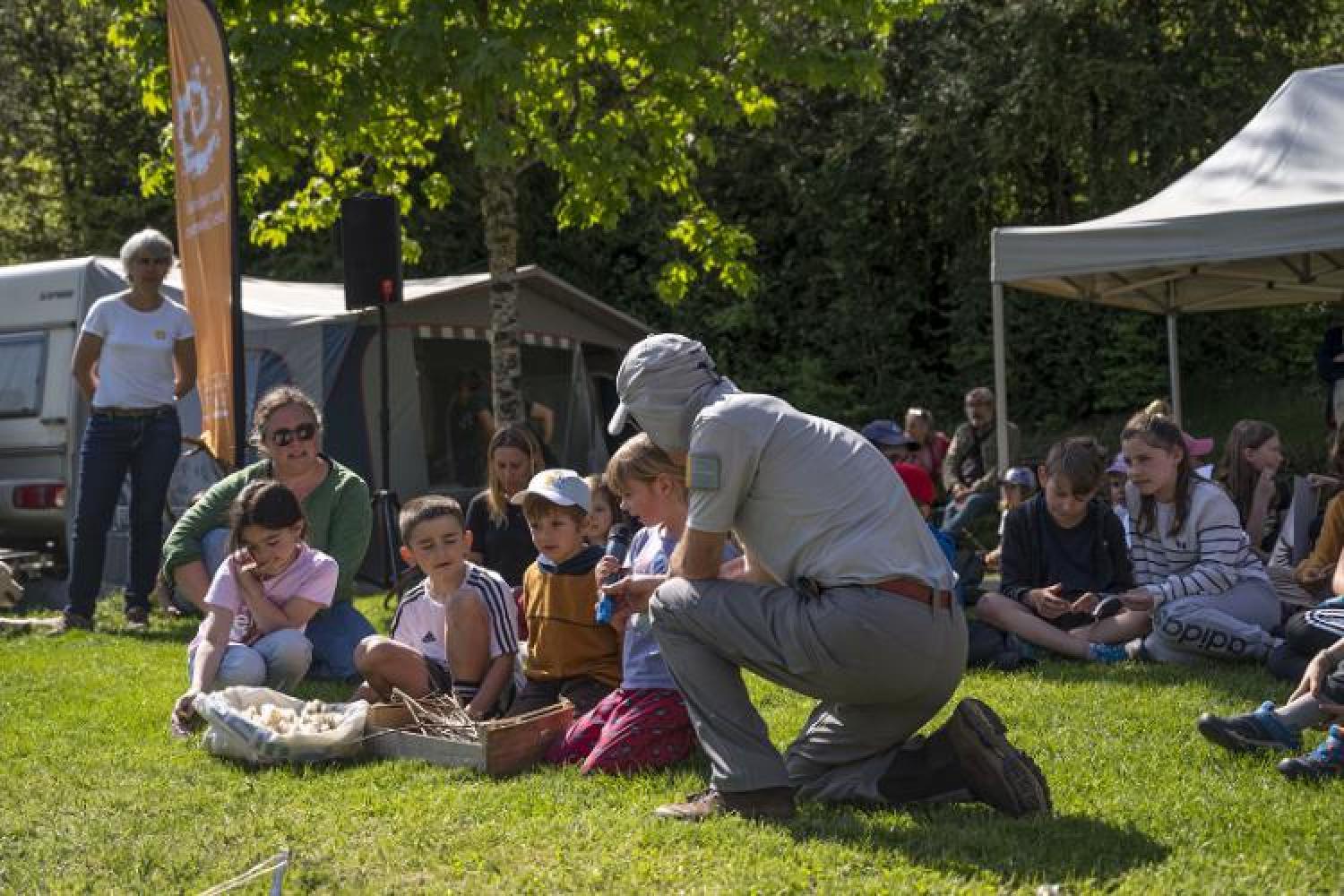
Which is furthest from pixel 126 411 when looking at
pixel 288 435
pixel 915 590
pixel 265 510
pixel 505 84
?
pixel 915 590

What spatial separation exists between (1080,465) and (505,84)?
4.23 meters

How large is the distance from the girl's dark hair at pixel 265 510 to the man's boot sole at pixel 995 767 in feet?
8.19

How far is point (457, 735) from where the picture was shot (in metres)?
4.54

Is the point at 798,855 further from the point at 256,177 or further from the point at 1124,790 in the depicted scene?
the point at 256,177

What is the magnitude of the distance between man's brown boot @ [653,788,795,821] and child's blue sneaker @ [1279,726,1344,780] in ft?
4.34

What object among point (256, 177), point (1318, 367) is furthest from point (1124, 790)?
point (256, 177)

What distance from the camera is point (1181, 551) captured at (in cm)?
632

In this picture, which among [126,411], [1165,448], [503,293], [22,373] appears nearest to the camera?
[1165,448]

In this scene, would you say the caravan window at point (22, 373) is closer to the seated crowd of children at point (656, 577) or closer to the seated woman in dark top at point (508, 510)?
the seated woman in dark top at point (508, 510)

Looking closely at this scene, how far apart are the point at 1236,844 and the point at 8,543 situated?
29.6 feet

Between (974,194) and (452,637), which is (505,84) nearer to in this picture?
(452,637)

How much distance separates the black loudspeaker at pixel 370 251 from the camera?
9.73 metres

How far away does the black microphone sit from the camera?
439cm

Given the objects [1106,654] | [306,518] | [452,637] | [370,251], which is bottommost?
[1106,654]
